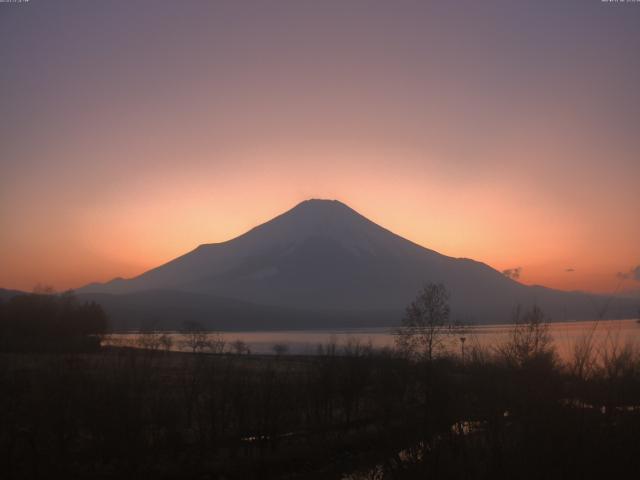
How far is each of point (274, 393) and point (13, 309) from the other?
1850 inches

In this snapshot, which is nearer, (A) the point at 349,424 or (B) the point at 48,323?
(A) the point at 349,424

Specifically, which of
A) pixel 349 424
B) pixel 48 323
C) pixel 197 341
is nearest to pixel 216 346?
pixel 197 341

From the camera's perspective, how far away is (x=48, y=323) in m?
54.5

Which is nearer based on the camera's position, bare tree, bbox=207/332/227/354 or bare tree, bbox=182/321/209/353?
bare tree, bbox=207/332/227/354

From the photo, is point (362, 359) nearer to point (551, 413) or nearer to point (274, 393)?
point (274, 393)

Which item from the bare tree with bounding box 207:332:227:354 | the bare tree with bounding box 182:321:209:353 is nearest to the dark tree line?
the bare tree with bounding box 182:321:209:353

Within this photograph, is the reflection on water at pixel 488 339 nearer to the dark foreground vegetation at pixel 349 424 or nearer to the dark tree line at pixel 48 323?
the dark foreground vegetation at pixel 349 424

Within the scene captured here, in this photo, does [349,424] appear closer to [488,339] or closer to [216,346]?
[488,339]

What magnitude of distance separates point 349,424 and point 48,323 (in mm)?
43732

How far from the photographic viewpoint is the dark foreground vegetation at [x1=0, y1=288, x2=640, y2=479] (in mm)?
6012

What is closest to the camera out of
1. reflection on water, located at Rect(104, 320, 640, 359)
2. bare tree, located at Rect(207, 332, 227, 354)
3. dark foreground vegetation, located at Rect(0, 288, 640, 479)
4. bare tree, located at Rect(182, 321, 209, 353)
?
dark foreground vegetation, located at Rect(0, 288, 640, 479)

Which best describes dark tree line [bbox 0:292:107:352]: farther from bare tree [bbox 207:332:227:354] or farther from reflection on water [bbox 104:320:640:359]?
bare tree [bbox 207:332:227:354]

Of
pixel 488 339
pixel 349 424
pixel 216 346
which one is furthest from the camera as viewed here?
pixel 216 346

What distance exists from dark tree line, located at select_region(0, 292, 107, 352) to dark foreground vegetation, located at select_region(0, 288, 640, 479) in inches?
1073
